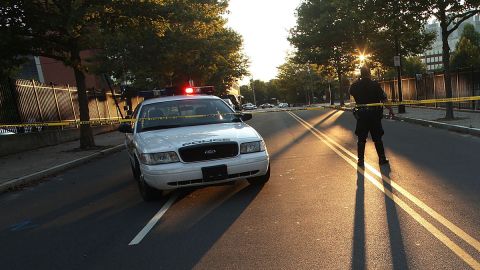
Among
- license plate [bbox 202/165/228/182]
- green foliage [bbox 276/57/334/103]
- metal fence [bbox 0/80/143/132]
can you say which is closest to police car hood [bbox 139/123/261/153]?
license plate [bbox 202/165/228/182]

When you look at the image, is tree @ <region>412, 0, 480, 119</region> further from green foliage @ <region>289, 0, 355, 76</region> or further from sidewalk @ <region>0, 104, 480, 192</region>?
green foliage @ <region>289, 0, 355, 76</region>

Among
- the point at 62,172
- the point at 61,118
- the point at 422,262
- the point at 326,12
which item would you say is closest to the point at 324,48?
the point at 326,12

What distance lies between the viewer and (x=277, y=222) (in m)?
5.55

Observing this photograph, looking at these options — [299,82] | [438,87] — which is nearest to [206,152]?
[438,87]

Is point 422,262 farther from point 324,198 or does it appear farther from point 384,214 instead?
point 324,198

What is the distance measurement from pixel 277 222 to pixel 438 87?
2218cm

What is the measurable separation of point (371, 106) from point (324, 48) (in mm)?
32020

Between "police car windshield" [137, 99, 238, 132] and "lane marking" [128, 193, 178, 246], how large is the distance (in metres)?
1.31

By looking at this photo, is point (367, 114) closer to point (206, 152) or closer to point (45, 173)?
point (206, 152)

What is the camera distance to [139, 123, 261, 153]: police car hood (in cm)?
665

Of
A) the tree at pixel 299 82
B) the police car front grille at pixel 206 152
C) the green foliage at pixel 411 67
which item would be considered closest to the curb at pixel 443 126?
the police car front grille at pixel 206 152

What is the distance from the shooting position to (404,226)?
5066mm

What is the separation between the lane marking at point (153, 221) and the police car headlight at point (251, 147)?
132 centimetres

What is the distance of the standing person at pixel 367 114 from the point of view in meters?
8.81
